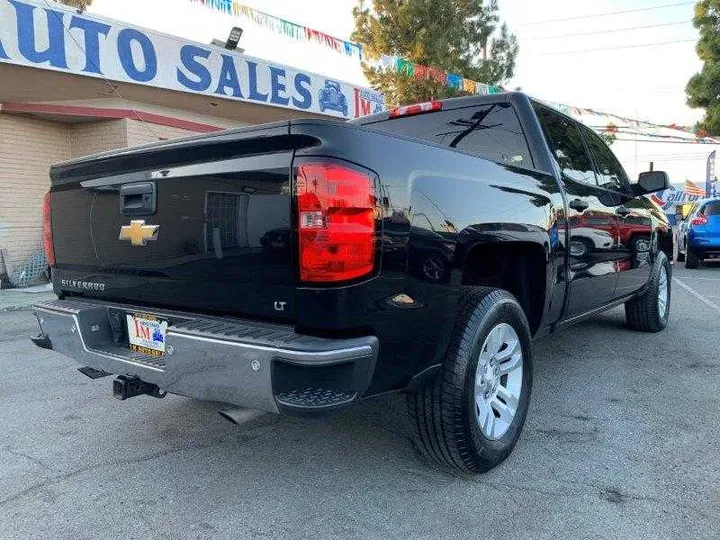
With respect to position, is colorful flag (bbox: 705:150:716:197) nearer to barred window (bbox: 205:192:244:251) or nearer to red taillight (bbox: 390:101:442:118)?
red taillight (bbox: 390:101:442:118)

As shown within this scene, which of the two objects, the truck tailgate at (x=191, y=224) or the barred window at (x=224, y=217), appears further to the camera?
the barred window at (x=224, y=217)

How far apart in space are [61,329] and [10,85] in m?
7.99

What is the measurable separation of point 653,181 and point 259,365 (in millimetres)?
4176

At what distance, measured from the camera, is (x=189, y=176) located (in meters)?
2.45

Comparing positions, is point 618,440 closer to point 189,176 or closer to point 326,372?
point 326,372

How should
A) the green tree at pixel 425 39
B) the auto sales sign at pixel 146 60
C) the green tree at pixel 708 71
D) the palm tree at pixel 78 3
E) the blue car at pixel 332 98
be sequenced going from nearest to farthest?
the auto sales sign at pixel 146 60, the blue car at pixel 332 98, the palm tree at pixel 78 3, the green tree at pixel 425 39, the green tree at pixel 708 71

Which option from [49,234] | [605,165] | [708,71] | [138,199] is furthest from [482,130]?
[708,71]

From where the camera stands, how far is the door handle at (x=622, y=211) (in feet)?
14.6

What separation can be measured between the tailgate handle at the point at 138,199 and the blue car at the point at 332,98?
33.0 ft

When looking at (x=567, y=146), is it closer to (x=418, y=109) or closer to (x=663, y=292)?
(x=418, y=109)

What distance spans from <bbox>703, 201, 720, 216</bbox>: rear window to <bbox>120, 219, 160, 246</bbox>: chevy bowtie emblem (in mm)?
12937

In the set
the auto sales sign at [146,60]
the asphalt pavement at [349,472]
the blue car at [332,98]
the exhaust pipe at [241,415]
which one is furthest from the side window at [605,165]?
the blue car at [332,98]

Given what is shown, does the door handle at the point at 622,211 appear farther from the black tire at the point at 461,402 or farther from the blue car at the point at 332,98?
the blue car at the point at 332,98

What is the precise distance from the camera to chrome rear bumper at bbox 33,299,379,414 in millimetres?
1982
